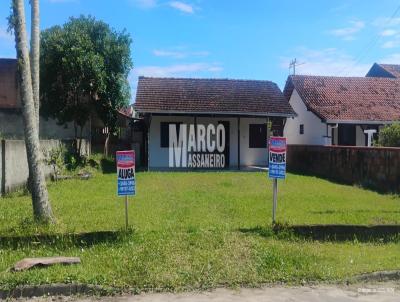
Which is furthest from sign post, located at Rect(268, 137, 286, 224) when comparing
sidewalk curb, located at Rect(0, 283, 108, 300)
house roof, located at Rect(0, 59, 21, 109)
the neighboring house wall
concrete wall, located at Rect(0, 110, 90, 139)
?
house roof, located at Rect(0, 59, 21, 109)

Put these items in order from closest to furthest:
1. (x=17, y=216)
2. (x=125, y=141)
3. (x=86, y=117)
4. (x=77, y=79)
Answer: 1. (x=17, y=216)
2. (x=77, y=79)
3. (x=86, y=117)
4. (x=125, y=141)

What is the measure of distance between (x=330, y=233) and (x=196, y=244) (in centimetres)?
239

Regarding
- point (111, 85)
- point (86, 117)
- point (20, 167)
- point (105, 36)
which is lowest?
point (20, 167)

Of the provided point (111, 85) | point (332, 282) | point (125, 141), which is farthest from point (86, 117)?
point (332, 282)

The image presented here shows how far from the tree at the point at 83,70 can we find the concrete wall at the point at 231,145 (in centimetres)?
221

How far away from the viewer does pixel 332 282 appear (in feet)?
20.9

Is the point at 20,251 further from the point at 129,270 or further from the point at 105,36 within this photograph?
the point at 105,36

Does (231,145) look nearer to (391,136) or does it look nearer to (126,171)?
(391,136)

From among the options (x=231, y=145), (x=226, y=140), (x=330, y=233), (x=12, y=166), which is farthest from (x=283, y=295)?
(x=231, y=145)

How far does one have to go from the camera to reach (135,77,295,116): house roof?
22703mm

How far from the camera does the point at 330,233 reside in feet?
27.2

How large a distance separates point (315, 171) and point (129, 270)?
17241mm

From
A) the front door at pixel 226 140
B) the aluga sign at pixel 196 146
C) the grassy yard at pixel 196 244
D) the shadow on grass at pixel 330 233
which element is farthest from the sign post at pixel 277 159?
the front door at pixel 226 140

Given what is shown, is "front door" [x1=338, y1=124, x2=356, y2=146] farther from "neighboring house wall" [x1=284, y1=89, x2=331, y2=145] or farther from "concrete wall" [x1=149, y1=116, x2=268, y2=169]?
"concrete wall" [x1=149, y1=116, x2=268, y2=169]
